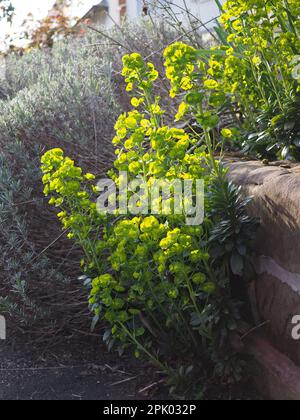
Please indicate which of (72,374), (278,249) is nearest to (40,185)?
(72,374)

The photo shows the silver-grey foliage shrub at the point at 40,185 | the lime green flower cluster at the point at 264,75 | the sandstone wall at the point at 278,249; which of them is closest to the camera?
the sandstone wall at the point at 278,249

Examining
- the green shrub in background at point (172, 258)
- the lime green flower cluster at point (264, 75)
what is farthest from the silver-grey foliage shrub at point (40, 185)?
the lime green flower cluster at point (264, 75)

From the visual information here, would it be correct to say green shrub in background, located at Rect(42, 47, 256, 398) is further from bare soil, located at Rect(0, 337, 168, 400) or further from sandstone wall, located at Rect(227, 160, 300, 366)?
bare soil, located at Rect(0, 337, 168, 400)

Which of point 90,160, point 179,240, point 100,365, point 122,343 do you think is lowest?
point 100,365

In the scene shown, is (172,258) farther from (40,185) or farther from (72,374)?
(40,185)

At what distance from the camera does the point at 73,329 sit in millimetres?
3865

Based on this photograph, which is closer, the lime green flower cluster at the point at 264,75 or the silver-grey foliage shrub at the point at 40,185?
the lime green flower cluster at the point at 264,75

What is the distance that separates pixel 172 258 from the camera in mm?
3039

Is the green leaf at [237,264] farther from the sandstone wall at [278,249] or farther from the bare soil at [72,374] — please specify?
the bare soil at [72,374]

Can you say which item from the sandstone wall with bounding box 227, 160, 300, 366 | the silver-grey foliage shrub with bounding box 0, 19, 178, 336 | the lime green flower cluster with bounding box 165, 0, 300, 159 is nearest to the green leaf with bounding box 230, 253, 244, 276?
the sandstone wall with bounding box 227, 160, 300, 366

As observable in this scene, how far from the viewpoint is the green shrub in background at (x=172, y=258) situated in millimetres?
2914

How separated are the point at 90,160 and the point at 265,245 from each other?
4.58 feet
